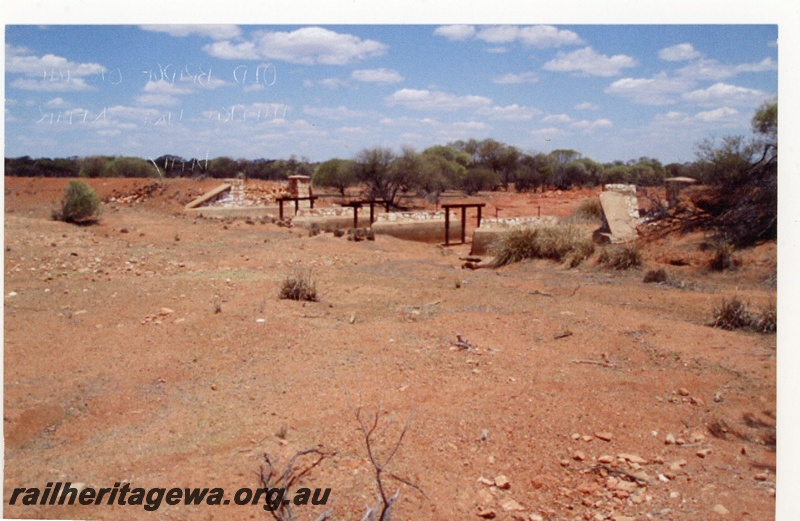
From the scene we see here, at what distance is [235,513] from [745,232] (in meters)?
10.2

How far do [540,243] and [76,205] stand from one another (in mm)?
12139

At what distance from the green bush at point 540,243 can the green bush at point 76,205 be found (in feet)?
36.2

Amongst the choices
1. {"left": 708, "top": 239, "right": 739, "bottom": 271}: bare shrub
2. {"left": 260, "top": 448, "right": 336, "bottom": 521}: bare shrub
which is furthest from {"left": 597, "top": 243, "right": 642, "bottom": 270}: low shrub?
{"left": 260, "top": 448, "right": 336, "bottom": 521}: bare shrub

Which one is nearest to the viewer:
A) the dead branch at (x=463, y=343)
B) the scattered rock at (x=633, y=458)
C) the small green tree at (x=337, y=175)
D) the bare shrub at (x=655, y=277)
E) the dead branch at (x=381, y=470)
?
the dead branch at (x=381, y=470)

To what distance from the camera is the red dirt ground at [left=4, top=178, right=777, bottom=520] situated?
4.28 meters

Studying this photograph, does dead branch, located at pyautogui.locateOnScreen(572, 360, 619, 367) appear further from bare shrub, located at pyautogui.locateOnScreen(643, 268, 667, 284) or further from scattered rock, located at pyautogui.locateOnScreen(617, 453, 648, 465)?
bare shrub, located at pyautogui.locateOnScreen(643, 268, 667, 284)

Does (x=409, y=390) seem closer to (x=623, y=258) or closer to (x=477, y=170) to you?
(x=623, y=258)

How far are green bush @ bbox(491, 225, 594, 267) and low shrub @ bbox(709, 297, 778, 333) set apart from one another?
537 cm

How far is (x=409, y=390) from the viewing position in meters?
5.76

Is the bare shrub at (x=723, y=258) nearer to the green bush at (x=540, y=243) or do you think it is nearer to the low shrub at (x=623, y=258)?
the low shrub at (x=623, y=258)

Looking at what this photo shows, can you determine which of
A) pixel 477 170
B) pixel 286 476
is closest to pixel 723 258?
pixel 286 476

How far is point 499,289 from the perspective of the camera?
405 inches

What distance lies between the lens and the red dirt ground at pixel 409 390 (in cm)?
428

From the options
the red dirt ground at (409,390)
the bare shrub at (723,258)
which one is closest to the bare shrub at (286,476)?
the red dirt ground at (409,390)
